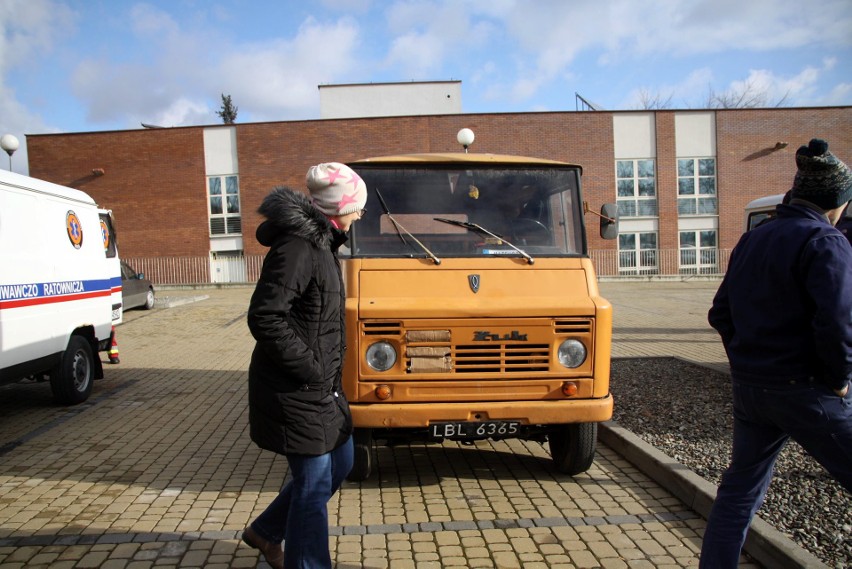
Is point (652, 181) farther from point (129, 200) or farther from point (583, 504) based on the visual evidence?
point (583, 504)

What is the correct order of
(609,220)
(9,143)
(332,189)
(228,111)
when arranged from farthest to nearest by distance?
(228,111), (9,143), (609,220), (332,189)

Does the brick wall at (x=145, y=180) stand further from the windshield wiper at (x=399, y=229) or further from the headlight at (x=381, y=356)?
the headlight at (x=381, y=356)

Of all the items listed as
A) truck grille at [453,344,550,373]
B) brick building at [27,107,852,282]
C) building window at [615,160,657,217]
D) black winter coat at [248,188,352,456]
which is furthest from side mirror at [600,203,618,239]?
building window at [615,160,657,217]

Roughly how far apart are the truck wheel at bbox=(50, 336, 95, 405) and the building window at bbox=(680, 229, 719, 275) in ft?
100

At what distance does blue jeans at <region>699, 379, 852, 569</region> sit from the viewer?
2590 mm

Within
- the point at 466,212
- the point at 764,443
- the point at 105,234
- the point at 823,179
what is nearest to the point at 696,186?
the point at 105,234

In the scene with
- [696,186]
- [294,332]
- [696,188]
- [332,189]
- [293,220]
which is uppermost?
[696,186]

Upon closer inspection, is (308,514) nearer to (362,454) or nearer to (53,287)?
(362,454)

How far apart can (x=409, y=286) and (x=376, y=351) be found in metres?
0.52

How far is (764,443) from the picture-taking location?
9.23 ft

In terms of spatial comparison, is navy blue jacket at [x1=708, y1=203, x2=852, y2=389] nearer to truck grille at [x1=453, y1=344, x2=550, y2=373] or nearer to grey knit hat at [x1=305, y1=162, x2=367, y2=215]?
truck grille at [x1=453, y1=344, x2=550, y2=373]

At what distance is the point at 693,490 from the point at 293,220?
3201mm

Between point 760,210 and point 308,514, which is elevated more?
point 760,210

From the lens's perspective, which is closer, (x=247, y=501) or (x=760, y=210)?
(x=247, y=501)
